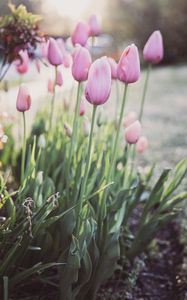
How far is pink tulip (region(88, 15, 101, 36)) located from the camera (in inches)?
101

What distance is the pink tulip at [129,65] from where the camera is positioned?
1.79m

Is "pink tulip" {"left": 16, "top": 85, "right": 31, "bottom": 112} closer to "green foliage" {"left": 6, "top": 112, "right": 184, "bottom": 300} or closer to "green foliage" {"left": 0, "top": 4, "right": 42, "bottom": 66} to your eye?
"green foliage" {"left": 6, "top": 112, "right": 184, "bottom": 300}

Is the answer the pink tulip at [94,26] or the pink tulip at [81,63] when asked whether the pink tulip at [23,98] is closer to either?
the pink tulip at [81,63]

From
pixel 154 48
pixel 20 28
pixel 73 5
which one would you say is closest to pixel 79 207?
pixel 154 48

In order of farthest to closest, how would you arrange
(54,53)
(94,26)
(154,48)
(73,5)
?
(73,5)
(94,26)
(154,48)
(54,53)

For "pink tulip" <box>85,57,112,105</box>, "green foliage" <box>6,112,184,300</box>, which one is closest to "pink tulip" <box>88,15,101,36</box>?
"green foliage" <box>6,112,184,300</box>

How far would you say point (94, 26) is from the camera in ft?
8.43

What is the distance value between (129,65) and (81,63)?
0.55ft

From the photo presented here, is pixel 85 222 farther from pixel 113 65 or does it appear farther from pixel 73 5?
pixel 73 5

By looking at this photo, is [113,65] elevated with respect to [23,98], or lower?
elevated

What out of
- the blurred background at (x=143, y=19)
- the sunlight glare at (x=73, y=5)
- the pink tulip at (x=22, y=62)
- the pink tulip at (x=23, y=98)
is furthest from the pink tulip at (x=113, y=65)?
the blurred background at (x=143, y=19)

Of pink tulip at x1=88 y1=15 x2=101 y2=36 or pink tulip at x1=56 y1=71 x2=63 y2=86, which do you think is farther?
pink tulip at x1=88 y1=15 x2=101 y2=36

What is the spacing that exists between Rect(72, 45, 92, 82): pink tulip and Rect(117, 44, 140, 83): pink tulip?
118 mm

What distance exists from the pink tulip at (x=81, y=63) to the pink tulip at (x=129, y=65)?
4.6 inches
